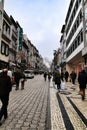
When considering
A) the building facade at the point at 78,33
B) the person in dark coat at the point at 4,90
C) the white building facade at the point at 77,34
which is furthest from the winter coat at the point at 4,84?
the white building facade at the point at 77,34

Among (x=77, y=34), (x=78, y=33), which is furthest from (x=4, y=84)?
(x=77, y=34)

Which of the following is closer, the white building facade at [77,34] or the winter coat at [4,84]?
the winter coat at [4,84]

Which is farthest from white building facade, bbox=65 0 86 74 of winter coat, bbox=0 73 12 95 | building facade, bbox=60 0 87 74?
winter coat, bbox=0 73 12 95

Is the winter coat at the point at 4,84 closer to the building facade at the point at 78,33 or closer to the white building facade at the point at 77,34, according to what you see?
the building facade at the point at 78,33

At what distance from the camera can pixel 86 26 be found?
27.2m

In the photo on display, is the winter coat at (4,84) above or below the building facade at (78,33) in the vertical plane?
below

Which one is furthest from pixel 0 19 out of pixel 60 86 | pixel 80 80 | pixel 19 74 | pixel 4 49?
pixel 80 80

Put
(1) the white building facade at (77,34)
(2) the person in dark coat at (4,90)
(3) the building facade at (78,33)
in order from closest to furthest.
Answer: (2) the person in dark coat at (4,90), (3) the building facade at (78,33), (1) the white building facade at (77,34)

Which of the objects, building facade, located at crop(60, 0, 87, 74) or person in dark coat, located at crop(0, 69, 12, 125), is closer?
person in dark coat, located at crop(0, 69, 12, 125)

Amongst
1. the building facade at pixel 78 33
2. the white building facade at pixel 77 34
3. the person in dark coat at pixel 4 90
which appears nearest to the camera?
the person in dark coat at pixel 4 90

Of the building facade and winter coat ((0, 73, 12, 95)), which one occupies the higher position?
the building facade

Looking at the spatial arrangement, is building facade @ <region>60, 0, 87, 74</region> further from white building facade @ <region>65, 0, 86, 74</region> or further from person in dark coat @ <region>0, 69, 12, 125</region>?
person in dark coat @ <region>0, 69, 12, 125</region>

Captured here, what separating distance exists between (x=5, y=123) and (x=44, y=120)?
130 cm

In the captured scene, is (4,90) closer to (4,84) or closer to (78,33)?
(4,84)
